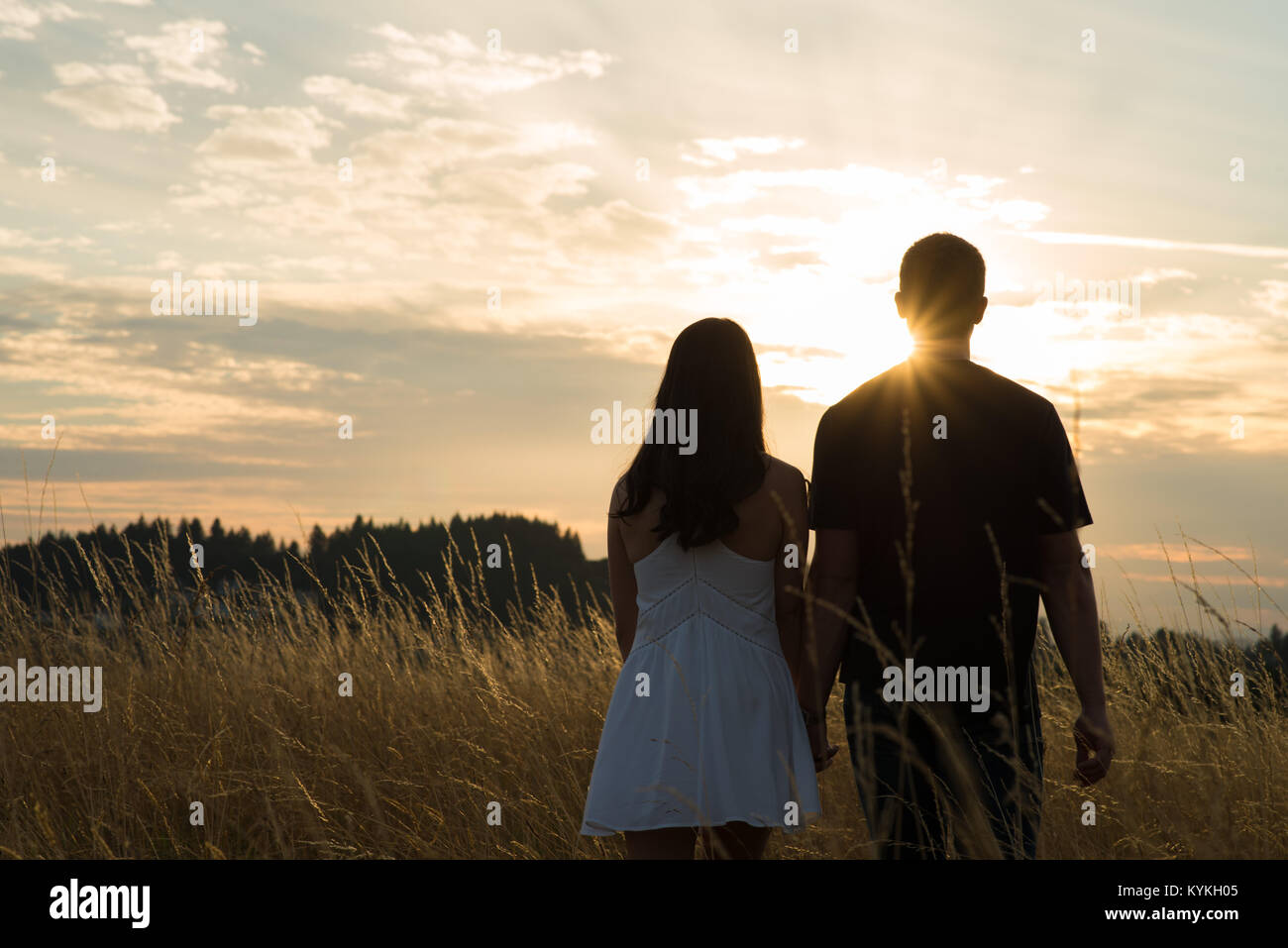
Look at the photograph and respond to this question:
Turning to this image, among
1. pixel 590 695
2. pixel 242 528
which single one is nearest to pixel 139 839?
pixel 590 695

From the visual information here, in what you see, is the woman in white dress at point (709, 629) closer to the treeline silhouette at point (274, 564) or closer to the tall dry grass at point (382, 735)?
the tall dry grass at point (382, 735)

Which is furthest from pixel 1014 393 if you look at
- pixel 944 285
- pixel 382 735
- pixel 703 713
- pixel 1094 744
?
pixel 382 735

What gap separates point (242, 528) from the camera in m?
10.4

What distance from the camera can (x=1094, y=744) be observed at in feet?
8.68

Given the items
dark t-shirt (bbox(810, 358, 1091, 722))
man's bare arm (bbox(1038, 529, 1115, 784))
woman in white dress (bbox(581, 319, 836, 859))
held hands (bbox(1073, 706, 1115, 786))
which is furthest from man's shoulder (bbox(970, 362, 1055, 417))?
held hands (bbox(1073, 706, 1115, 786))

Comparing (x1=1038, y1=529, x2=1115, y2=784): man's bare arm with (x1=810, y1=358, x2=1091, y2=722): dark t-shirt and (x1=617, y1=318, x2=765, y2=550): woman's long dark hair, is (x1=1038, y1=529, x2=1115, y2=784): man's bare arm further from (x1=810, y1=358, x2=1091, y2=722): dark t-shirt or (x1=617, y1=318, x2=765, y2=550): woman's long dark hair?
(x1=617, y1=318, x2=765, y2=550): woman's long dark hair

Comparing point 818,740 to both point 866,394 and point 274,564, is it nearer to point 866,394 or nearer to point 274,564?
point 866,394

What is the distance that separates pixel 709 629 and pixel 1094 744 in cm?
112

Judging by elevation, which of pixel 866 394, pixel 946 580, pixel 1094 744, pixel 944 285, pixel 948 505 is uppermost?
pixel 944 285

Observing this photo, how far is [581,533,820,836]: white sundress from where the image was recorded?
100 inches

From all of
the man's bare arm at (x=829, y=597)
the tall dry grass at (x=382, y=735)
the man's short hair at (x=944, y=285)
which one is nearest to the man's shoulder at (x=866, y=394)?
the man's short hair at (x=944, y=285)

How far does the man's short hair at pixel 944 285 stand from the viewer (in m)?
2.74

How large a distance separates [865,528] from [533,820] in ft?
8.34

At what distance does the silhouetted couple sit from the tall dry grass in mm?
575
